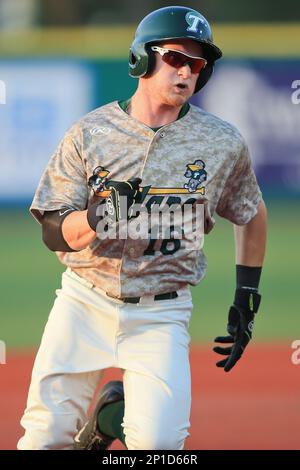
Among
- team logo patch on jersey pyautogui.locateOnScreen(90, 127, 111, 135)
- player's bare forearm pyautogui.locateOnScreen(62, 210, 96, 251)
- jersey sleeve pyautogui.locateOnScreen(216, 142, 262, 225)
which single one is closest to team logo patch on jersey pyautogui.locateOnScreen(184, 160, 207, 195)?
jersey sleeve pyautogui.locateOnScreen(216, 142, 262, 225)

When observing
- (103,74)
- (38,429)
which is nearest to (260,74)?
(103,74)

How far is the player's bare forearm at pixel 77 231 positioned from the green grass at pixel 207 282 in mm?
4030

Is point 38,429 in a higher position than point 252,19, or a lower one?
lower

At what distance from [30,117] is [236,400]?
3556 millimetres

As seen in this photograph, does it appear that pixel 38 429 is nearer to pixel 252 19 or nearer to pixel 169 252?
pixel 169 252

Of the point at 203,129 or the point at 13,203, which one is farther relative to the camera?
the point at 13,203

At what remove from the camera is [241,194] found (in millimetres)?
4074

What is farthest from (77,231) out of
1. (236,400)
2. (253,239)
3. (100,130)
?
(236,400)

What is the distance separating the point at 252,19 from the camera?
45.4 feet

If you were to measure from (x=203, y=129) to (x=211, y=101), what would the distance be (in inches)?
191
